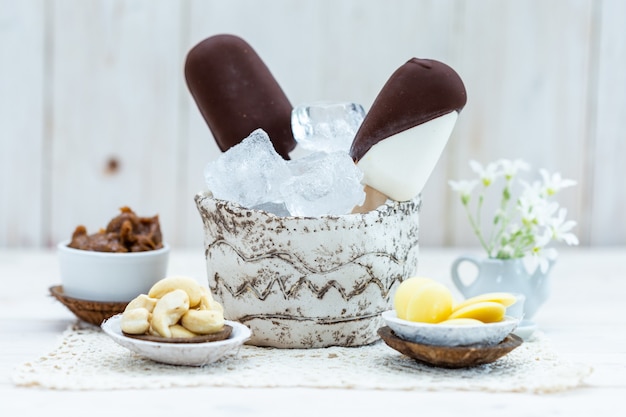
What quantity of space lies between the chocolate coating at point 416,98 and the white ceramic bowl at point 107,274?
30cm

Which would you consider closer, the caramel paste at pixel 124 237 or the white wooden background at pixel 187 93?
the caramel paste at pixel 124 237

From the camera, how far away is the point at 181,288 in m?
0.83

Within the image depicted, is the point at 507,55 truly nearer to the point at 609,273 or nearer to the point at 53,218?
the point at 609,273

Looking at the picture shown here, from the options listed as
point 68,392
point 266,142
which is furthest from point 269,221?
point 68,392

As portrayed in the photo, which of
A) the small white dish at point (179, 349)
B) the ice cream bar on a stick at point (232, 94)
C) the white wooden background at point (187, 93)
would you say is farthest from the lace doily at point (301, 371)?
the white wooden background at point (187, 93)

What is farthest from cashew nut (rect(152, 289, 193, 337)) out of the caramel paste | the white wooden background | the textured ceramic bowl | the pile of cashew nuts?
the white wooden background

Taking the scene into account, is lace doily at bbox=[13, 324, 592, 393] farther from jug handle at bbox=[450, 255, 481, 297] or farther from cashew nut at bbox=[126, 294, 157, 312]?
jug handle at bbox=[450, 255, 481, 297]

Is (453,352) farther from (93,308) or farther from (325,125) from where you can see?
(93,308)

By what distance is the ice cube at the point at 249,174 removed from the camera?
92 centimetres

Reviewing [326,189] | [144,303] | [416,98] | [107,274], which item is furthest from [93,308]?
[416,98]

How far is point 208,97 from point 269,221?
0.63ft

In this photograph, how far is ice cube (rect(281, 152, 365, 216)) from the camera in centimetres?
89

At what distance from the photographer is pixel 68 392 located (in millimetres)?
738

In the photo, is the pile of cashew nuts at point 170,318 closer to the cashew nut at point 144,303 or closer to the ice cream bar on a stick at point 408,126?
the cashew nut at point 144,303
